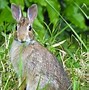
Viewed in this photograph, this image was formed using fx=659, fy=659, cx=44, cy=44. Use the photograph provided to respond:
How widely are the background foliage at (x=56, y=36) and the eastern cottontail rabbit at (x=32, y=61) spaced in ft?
0.92

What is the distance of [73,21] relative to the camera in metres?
8.07

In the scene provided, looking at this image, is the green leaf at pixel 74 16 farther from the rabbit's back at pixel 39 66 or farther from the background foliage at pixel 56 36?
the rabbit's back at pixel 39 66

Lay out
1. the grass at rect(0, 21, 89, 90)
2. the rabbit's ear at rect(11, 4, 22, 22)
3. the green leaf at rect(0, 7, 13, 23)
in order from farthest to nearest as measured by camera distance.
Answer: the green leaf at rect(0, 7, 13, 23)
the grass at rect(0, 21, 89, 90)
the rabbit's ear at rect(11, 4, 22, 22)

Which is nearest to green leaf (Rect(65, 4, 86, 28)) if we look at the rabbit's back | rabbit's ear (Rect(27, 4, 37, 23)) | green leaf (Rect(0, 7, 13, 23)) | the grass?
the grass

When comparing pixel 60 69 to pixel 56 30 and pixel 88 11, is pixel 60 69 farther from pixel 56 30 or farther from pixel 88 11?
pixel 88 11

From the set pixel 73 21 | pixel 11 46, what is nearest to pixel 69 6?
pixel 73 21

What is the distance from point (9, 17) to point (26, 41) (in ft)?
4.39

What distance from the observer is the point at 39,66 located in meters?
6.57

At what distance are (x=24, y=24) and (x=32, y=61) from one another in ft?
1.26

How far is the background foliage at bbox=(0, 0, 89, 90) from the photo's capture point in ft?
23.4

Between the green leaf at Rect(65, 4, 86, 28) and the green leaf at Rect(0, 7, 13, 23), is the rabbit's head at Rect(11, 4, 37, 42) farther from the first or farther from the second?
the green leaf at Rect(65, 4, 86, 28)

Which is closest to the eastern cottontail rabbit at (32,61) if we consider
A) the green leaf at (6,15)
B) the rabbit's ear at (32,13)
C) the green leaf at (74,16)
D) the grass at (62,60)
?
the rabbit's ear at (32,13)

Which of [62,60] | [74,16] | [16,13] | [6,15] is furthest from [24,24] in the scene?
[74,16]

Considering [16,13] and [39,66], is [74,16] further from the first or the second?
[39,66]
